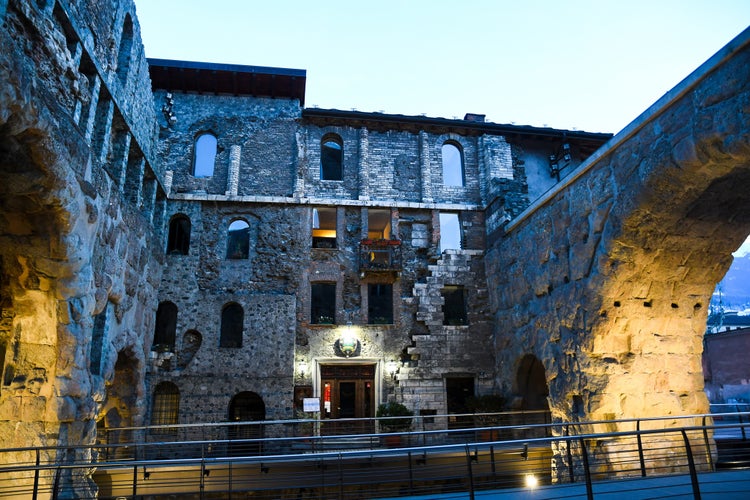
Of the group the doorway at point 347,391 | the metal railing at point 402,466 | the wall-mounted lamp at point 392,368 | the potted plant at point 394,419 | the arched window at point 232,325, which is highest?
the arched window at point 232,325

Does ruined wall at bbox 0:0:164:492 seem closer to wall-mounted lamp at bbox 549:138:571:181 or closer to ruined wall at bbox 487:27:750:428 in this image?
ruined wall at bbox 487:27:750:428

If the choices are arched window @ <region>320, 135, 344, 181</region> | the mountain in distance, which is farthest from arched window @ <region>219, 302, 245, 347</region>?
the mountain in distance

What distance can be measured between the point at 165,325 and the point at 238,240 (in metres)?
3.55

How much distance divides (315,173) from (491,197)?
6200 mm

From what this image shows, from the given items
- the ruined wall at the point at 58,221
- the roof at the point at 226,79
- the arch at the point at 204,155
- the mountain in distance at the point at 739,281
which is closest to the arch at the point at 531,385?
the ruined wall at the point at 58,221

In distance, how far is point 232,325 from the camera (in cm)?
1675

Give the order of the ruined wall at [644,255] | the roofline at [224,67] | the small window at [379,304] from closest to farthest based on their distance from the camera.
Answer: the ruined wall at [644,255]
the small window at [379,304]
the roofline at [224,67]

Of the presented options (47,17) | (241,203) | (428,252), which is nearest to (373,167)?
(428,252)

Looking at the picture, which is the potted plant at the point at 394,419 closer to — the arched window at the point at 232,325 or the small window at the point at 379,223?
the arched window at the point at 232,325

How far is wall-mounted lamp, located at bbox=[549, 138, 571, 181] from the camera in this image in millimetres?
19688

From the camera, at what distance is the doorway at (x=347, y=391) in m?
16.4

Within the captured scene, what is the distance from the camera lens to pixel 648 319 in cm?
1141

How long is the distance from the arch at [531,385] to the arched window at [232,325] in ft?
28.4

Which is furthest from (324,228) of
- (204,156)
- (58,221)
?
(58,221)
